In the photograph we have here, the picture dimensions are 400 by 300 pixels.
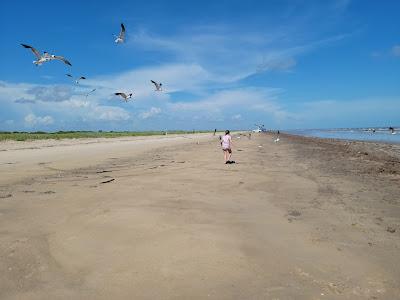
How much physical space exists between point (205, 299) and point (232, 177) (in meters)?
10.1

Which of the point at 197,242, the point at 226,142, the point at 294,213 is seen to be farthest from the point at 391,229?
the point at 226,142

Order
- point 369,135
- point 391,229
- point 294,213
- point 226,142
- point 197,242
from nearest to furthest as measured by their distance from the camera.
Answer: point 197,242, point 391,229, point 294,213, point 226,142, point 369,135

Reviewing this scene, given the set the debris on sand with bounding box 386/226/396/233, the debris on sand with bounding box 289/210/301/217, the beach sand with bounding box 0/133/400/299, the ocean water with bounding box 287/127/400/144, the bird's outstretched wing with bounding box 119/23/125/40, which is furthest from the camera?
the ocean water with bounding box 287/127/400/144

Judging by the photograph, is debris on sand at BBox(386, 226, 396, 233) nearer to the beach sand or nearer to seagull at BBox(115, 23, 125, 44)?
the beach sand

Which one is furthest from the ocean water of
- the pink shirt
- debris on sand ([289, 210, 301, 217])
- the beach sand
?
debris on sand ([289, 210, 301, 217])

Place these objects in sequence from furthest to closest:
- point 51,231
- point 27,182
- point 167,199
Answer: point 27,182 < point 167,199 < point 51,231

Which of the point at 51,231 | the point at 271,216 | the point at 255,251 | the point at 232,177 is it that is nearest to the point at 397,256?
the point at 255,251

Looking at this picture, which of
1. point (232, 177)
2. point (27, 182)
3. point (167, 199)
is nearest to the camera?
point (167, 199)

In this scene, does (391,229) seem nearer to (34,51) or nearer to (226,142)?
(226,142)

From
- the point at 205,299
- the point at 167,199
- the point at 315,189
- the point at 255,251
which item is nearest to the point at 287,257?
the point at 255,251

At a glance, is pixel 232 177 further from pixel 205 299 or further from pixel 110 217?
pixel 205 299

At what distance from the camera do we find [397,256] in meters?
6.30

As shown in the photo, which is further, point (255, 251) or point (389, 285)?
point (255, 251)

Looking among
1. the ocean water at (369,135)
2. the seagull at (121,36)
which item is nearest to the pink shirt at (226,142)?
the seagull at (121,36)
